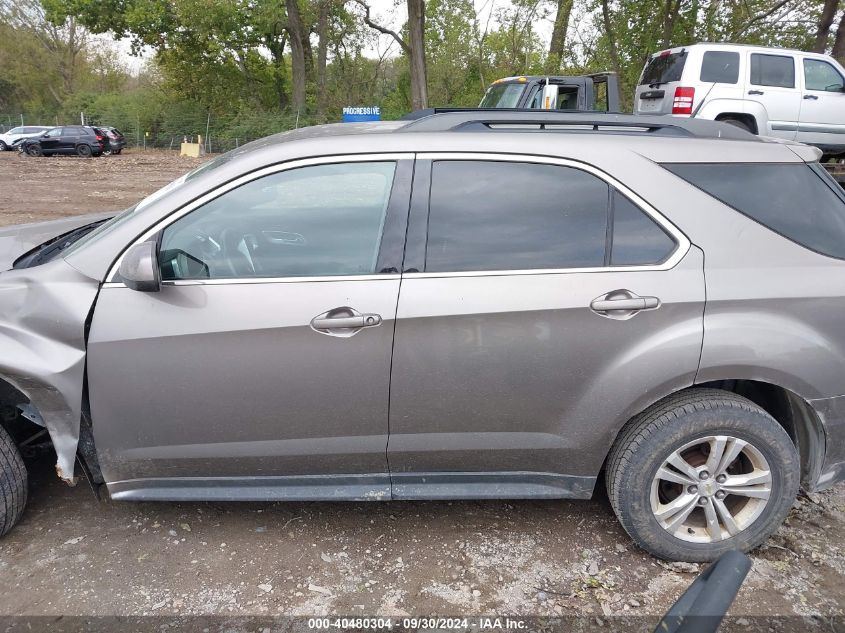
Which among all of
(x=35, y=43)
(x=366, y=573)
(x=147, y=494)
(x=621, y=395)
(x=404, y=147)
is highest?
(x=35, y=43)

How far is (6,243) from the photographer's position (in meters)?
3.12

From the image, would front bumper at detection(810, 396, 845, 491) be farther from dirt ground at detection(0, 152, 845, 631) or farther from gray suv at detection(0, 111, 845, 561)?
dirt ground at detection(0, 152, 845, 631)

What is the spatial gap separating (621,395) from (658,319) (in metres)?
0.33

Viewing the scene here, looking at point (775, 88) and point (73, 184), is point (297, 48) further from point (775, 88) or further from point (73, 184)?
point (775, 88)

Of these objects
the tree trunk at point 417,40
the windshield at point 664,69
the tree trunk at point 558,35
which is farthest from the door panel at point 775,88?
the tree trunk at point 558,35

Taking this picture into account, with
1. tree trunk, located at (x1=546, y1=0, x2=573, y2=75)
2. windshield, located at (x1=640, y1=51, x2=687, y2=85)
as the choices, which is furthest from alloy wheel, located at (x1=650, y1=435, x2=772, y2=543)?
tree trunk, located at (x1=546, y1=0, x2=573, y2=75)

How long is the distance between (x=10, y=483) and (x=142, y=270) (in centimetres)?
118

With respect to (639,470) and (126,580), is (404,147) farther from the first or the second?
(126,580)

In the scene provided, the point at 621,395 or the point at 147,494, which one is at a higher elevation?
the point at 621,395

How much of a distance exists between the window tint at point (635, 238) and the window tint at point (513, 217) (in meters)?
0.05

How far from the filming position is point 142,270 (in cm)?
229

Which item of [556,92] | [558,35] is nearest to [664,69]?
[556,92]

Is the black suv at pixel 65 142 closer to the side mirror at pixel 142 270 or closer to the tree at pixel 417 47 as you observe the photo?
the tree at pixel 417 47

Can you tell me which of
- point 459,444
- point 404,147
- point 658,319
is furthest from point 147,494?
point 658,319
